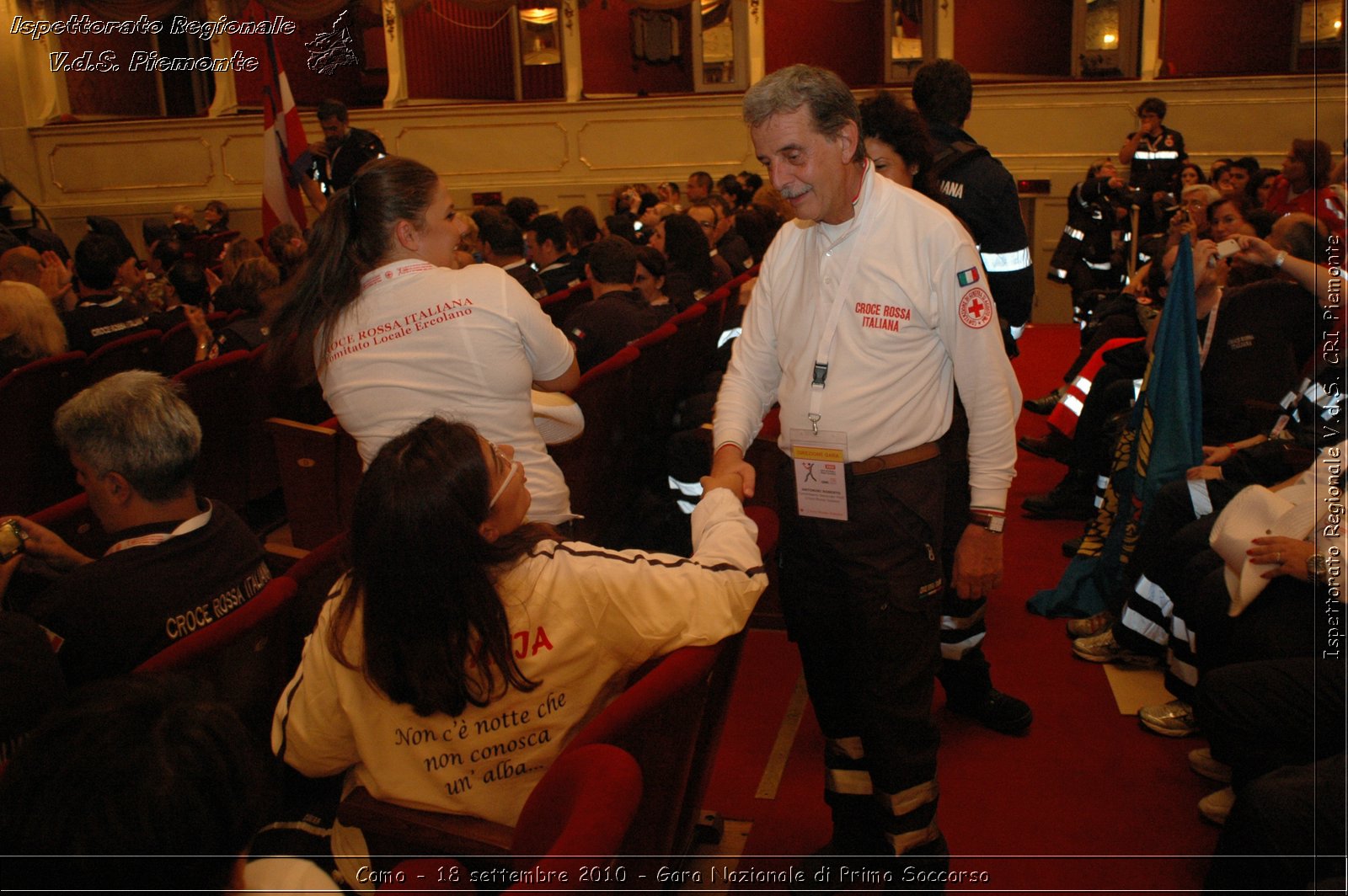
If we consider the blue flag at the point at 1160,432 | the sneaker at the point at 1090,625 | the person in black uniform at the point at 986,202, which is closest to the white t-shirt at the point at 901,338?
the person in black uniform at the point at 986,202

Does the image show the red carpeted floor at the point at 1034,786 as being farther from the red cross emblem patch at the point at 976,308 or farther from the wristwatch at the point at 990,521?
the red cross emblem patch at the point at 976,308

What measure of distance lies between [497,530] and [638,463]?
230 centimetres

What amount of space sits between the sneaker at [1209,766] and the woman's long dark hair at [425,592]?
1801 mm

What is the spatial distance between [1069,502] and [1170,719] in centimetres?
172

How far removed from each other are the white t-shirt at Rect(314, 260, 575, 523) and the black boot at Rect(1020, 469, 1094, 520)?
283 cm

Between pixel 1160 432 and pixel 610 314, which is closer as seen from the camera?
pixel 1160 432

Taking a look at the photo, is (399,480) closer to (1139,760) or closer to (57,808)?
(57,808)

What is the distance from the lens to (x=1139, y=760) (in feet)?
8.27

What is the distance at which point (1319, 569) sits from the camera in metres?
2.03

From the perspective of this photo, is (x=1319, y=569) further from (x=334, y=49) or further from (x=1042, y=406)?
(x=334, y=49)

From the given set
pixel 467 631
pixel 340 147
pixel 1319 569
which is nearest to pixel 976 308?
pixel 1319 569

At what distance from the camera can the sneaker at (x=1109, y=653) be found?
302 cm

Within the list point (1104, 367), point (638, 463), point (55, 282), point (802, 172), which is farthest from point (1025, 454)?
point (55, 282)

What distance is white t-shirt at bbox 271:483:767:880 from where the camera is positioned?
1443 mm
